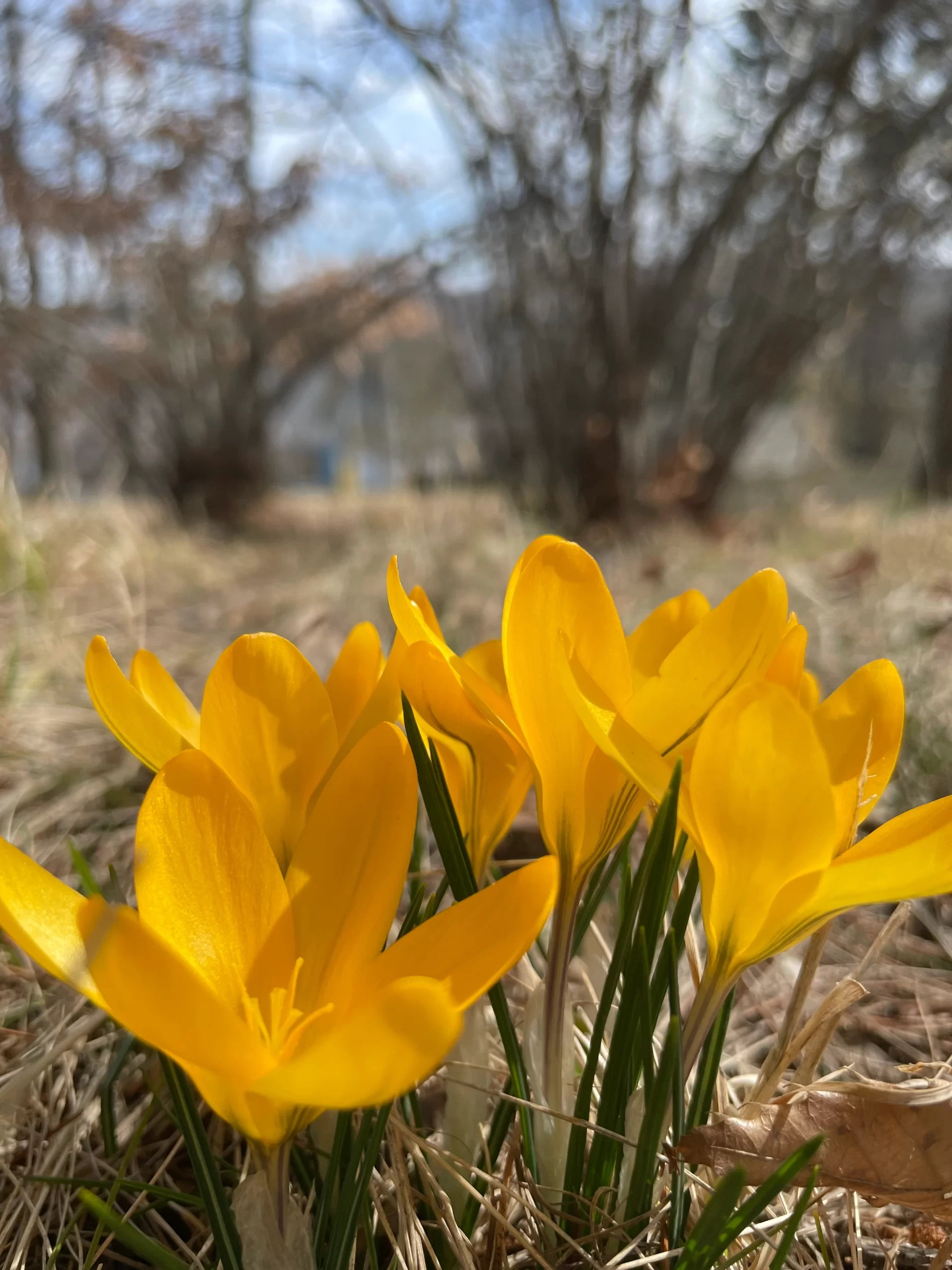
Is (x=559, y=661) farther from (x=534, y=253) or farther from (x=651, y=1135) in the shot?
(x=534, y=253)

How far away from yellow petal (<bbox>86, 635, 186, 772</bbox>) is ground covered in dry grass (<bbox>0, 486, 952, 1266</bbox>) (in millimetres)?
51

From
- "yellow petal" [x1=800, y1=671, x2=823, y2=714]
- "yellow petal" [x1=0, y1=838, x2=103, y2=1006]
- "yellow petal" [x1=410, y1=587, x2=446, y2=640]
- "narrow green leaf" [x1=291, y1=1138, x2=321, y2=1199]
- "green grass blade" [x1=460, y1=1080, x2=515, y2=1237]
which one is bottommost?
"green grass blade" [x1=460, y1=1080, x2=515, y2=1237]

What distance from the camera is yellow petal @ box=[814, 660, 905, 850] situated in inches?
14.2

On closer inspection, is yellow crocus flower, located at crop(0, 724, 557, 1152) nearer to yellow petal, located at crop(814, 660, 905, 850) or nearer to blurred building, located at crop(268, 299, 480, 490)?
yellow petal, located at crop(814, 660, 905, 850)

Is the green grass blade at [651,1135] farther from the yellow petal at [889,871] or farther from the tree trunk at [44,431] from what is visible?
the tree trunk at [44,431]

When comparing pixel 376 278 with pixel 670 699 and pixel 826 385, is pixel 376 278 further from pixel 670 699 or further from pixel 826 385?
pixel 826 385

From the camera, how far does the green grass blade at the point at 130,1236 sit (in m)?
0.29

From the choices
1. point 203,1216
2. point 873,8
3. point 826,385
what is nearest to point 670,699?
point 203,1216

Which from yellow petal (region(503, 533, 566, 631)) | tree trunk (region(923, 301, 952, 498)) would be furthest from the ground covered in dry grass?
tree trunk (region(923, 301, 952, 498))

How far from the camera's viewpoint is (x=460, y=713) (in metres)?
0.35

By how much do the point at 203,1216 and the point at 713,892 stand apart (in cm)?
33

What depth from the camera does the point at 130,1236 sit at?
0.32 meters

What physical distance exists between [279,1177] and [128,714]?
7.0 inches

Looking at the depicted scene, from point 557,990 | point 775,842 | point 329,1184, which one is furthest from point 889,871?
point 329,1184
